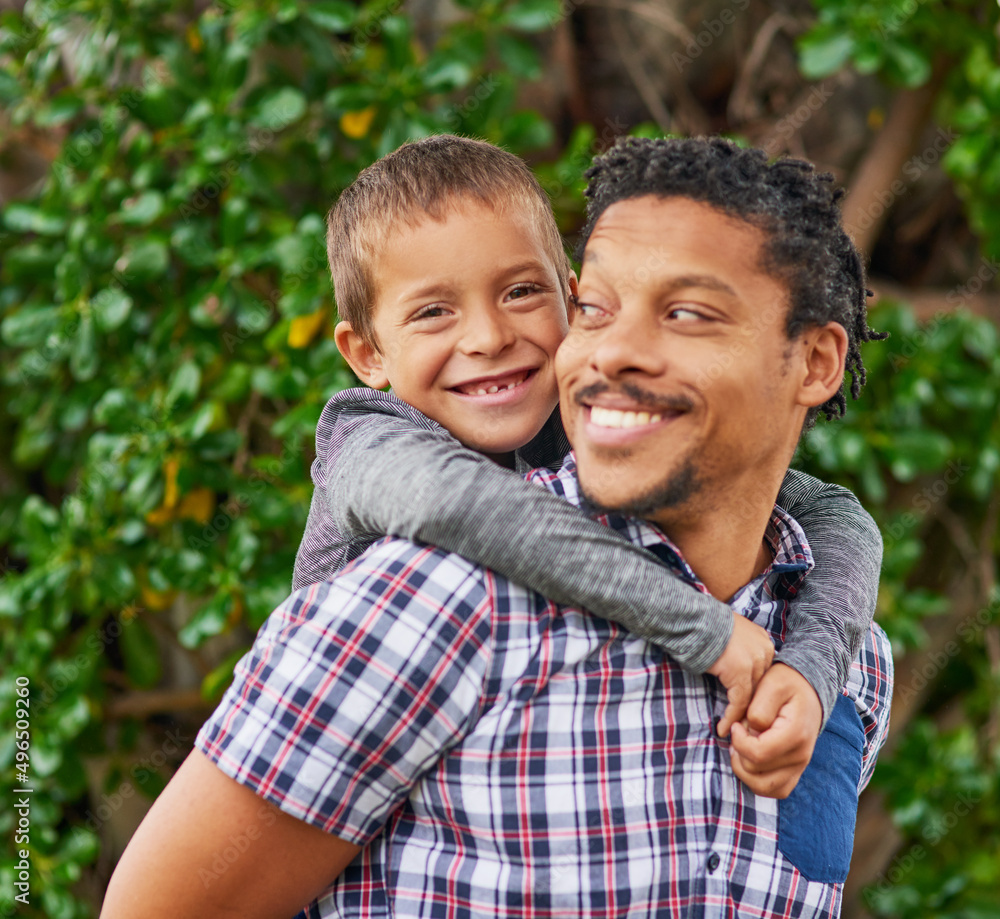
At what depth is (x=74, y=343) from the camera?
2428 millimetres

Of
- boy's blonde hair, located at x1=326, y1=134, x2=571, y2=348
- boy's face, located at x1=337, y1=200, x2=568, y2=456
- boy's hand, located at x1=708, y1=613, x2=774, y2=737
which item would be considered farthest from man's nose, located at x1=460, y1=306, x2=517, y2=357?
boy's hand, located at x1=708, y1=613, x2=774, y2=737

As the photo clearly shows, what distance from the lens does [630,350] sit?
3.55 ft

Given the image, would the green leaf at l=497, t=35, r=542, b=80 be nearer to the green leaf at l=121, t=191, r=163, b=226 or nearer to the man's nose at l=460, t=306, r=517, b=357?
the green leaf at l=121, t=191, r=163, b=226

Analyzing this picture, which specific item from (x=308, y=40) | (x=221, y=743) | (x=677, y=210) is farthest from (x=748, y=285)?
(x=308, y=40)

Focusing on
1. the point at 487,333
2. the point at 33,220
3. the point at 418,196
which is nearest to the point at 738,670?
the point at 487,333

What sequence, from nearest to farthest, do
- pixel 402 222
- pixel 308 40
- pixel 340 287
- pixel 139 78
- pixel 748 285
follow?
1. pixel 748 285
2. pixel 402 222
3. pixel 340 287
4. pixel 308 40
5. pixel 139 78

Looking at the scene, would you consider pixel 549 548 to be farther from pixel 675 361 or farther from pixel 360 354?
pixel 360 354

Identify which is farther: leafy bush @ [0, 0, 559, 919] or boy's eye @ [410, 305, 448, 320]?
leafy bush @ [0, 0, 559, 919]

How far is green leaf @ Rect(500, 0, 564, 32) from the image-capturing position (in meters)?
2.30

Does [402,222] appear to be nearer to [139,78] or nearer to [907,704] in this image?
[139,78]

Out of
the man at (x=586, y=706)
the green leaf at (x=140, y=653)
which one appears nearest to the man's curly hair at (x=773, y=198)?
the man at (x=586, y=706)

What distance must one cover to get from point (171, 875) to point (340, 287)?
37.4 inches

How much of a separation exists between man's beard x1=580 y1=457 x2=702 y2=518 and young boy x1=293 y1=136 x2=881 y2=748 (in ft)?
0.09

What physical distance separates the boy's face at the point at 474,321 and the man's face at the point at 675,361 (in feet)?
1.18
